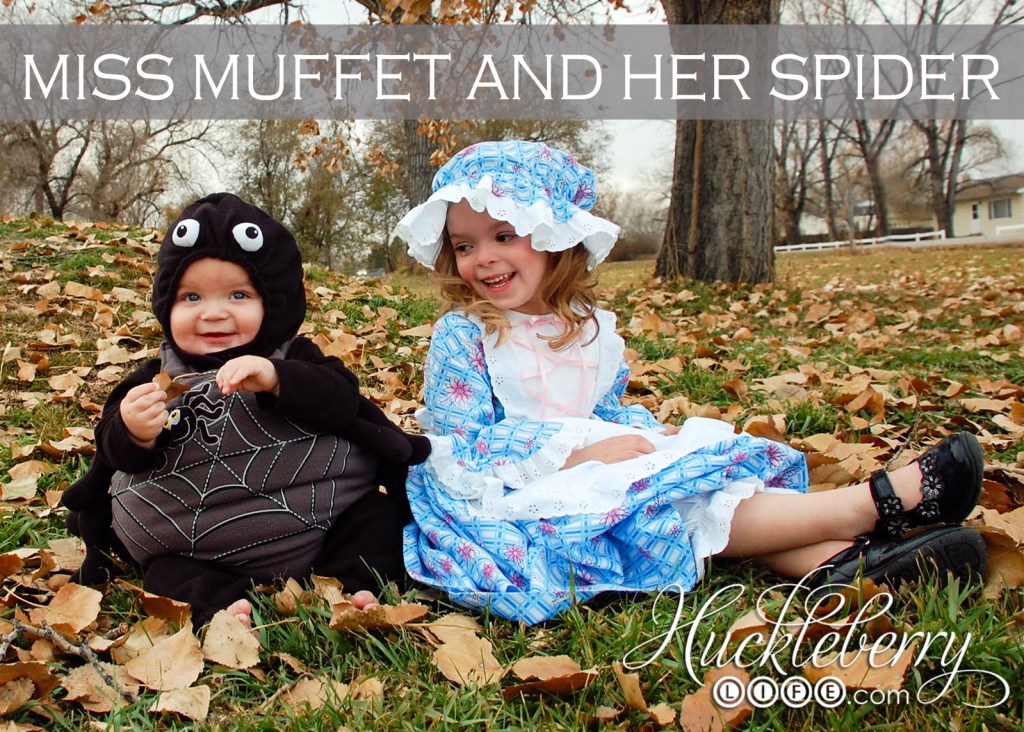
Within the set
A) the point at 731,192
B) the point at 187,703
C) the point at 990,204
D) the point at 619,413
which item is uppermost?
the point at 990,204

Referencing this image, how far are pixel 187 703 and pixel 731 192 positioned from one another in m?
6.71

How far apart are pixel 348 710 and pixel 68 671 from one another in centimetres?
66

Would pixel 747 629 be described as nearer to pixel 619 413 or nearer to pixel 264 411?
pixel 619 413

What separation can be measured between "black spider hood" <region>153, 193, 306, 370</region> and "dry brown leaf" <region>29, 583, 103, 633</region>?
57cm

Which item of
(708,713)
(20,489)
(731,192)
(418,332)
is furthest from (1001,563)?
(731,192)

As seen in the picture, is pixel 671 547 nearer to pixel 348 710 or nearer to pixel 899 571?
pixel 899 571

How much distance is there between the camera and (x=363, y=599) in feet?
6.39

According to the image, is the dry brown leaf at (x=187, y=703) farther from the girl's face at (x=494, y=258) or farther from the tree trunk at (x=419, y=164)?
the tree trunk at (x=419, y=164)

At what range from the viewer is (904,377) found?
388 cm

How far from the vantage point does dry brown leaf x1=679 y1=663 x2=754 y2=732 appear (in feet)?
4.67

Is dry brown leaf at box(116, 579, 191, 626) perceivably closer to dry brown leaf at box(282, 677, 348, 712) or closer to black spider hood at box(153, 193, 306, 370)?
dry brown leaf at box(282, 677, 348, 712)

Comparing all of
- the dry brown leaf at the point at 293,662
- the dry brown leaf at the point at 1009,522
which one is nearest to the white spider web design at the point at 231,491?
the dry brown leaf at the point at 293,662

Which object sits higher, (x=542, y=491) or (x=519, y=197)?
(x=519, y=197)

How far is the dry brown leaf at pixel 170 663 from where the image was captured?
1.63 m
